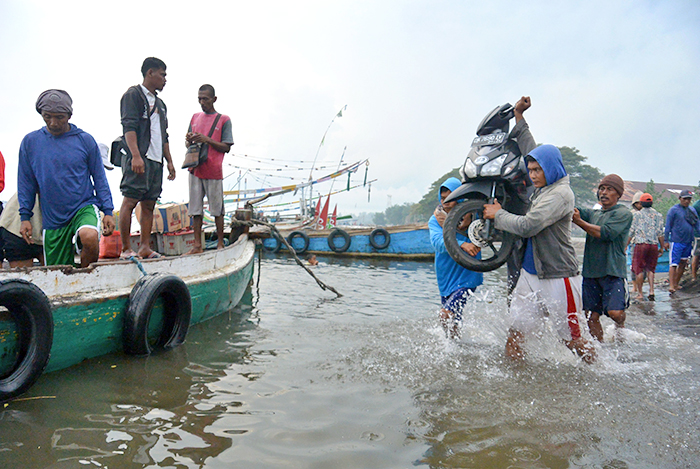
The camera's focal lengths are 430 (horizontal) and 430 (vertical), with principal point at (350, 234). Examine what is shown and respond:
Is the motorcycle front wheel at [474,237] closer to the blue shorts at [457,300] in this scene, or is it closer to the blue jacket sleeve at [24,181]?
the blue shorts at [457,300]

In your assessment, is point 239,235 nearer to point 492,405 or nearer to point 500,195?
point 500,195

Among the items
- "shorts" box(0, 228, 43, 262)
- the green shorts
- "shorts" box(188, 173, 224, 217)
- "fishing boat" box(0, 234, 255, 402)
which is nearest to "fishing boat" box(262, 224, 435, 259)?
"shorts" box(188, 173, 224, 217)

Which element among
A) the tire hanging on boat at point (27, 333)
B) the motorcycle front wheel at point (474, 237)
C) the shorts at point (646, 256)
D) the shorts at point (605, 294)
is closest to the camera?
the tire hanging on boat at point (27, 333)

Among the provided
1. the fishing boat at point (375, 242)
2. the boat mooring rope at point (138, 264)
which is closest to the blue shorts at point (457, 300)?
the boat mooring rope at point (138, 264)

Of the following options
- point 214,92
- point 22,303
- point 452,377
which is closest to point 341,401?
point 452,377

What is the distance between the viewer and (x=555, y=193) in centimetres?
309

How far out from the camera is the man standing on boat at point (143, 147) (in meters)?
4.12

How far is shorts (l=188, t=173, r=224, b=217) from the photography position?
5223 mm

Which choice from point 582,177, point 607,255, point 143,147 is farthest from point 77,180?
point 582,177

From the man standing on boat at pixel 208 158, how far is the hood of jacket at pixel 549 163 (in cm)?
355

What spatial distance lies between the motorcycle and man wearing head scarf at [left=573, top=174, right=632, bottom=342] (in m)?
0.61

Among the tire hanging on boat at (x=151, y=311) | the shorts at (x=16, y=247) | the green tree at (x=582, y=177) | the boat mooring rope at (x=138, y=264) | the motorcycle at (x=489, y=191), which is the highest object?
the green tree at (x=582, y=177)

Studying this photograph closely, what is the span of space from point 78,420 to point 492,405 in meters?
2.46

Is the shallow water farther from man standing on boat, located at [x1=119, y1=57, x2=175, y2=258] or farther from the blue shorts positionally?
man standing on boat, located at [x1=119, y1=57, x2=175, y2=258]
